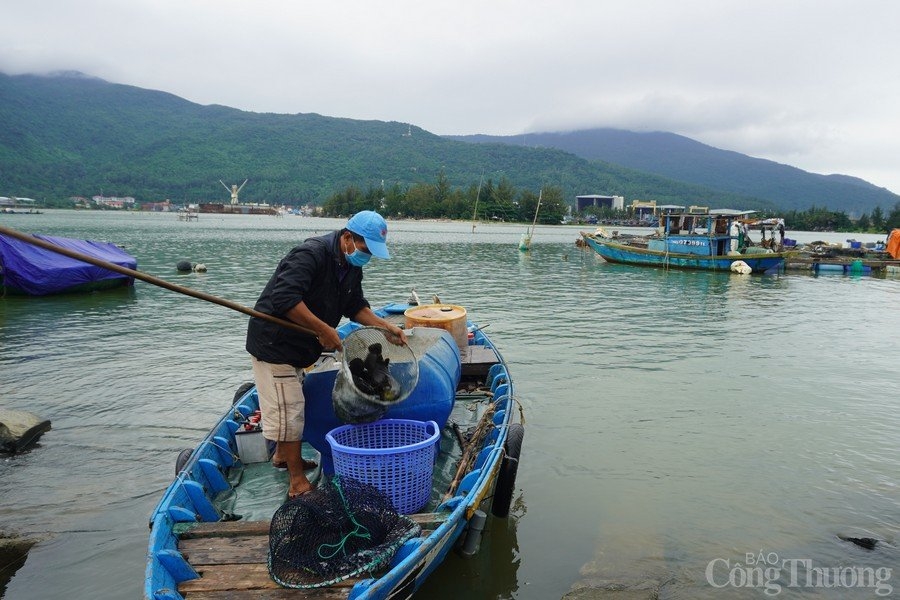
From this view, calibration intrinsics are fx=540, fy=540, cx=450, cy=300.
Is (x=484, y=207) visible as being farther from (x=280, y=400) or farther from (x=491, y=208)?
(x=280, y=400)

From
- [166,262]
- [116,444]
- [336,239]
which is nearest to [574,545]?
[336,239]

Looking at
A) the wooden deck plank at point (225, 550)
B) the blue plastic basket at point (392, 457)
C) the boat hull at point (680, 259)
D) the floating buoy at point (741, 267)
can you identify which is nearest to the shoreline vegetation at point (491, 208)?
the boat hull at point (680, 259)

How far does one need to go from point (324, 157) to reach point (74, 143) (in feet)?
271

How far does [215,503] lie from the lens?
499 centimetres

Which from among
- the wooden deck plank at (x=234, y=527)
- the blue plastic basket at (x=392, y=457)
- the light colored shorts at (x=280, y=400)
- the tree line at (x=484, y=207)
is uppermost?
the tree line at (x=484, y=207)

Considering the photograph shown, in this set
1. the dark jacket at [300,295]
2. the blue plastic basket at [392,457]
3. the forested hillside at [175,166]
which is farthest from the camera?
the forested hillside at [175,166]

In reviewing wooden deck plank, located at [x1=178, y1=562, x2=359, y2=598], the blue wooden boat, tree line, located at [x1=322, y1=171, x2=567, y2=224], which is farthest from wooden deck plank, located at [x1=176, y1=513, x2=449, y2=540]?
tree line, located at [x1=322, y1=171, x2=567, y2=224]

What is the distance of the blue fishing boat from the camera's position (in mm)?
32906

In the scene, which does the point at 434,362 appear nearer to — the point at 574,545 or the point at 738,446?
the point at 574,545

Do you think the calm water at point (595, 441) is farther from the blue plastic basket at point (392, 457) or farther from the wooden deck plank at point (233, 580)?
the wooden deck plank at point (233, 580)

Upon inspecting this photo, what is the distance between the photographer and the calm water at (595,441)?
217 inches

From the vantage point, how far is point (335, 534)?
3902 mm

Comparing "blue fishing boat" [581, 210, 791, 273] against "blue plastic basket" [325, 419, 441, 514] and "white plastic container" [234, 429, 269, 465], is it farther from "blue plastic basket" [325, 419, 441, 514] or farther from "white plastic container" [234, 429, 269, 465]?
"white plastic container" [234, 429, 269, 465]

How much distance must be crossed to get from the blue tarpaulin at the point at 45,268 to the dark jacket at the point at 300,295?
1637 cm
